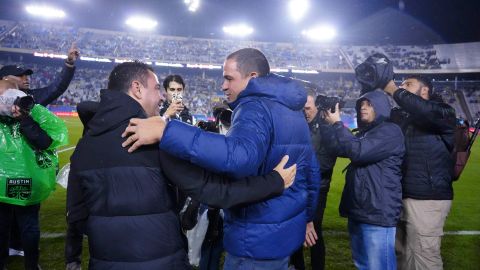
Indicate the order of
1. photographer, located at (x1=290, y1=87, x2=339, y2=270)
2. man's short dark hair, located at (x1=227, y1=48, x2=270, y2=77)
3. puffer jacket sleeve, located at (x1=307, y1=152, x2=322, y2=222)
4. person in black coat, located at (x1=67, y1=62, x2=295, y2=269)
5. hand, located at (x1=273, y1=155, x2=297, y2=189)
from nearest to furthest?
person in black coat, located at (x1=67, y1=62, x2=295, y2=269)
hand, located at (x1=273, y1=155, x2=297, y2=189)
man's short dark hair, located at (x1=227, y1=48, x2=270, y2=77)
puffer jacket sleeve, located at (x1=307, y1=152, x2=322, y2=222)
photographer, located at (x1=290, y1=87, x2=339, y2=270)

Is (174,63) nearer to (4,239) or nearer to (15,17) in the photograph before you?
(15,17)

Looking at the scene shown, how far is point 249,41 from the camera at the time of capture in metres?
50.3

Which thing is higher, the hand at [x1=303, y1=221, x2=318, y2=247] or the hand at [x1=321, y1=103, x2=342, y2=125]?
the hand at [x1=321, y1=103, x2=342, y2=125]

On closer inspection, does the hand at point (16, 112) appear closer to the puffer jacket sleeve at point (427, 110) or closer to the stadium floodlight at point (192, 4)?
the puffer jacket sleeve at point (427, 110)

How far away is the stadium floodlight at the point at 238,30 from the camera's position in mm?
49188

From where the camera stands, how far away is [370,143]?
2879mm

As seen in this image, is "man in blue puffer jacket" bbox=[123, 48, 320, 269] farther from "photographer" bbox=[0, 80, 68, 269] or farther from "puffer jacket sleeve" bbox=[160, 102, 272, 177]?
"photographer" bbox=[0, 80, 68, 269]

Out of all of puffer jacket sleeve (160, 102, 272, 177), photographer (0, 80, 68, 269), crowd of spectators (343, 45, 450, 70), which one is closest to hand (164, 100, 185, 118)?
photographer (0, 80, 68, 269)

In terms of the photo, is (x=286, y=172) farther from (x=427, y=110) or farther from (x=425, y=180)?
(x=425, y=180)

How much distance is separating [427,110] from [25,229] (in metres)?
4.19

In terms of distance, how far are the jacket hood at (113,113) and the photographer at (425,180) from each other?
260 cm

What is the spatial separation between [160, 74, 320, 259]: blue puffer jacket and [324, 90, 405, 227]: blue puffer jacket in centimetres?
103

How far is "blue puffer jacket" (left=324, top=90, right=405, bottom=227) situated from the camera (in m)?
2.88

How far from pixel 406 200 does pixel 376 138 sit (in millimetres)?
1046
